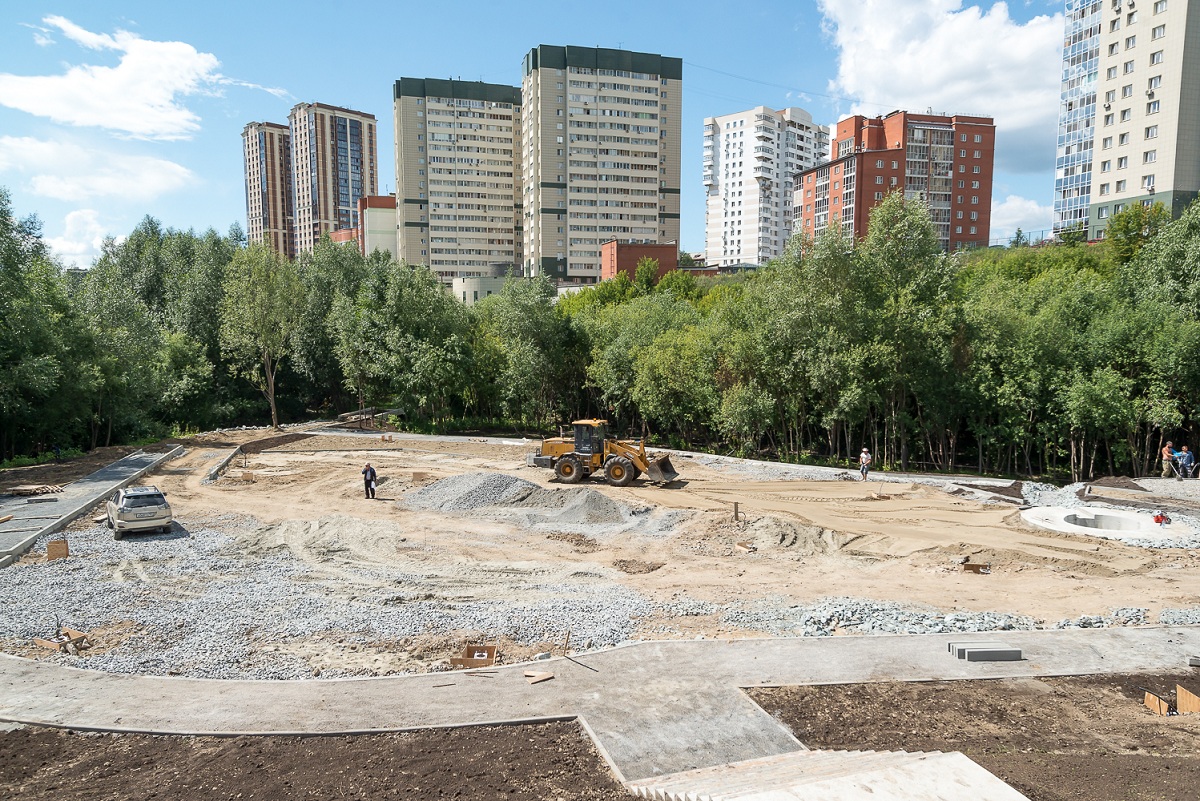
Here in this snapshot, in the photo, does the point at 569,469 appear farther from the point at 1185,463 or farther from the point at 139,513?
the point at 1185,463

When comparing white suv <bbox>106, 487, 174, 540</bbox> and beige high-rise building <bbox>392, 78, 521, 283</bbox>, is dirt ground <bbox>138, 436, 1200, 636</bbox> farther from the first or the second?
beige high-rise building <bbox>392, 78, 521, 283</bbox>

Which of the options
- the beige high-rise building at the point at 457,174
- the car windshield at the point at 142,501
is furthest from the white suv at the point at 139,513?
the beige high-rise building at the point at 457,174

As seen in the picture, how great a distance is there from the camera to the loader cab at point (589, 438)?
26375mm

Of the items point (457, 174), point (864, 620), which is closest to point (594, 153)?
point (457, 174)

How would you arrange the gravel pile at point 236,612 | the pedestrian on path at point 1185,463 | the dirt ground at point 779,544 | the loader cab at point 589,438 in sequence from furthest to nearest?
the loader cab at point 589,438 → the pedestrian on path at point 1185,463 → the dirt ground at point 779,544 → the gravel pile at point 236,612

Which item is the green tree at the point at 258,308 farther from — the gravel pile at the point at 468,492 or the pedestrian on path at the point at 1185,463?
the pedestrian on path at the point at 1185,463

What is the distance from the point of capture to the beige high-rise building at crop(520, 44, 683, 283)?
9225 cm

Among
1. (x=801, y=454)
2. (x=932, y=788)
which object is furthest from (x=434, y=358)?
(x=932, y=788)

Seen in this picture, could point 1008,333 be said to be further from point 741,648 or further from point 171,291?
point 171,291

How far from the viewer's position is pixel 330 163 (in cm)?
14888

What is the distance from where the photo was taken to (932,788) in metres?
6.70

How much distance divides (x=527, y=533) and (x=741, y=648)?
9756 mm

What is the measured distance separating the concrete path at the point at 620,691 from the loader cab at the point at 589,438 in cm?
1481

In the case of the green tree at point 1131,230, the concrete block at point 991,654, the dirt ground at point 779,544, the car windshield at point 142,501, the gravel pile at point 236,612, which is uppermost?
the green tree at point 1131,230
